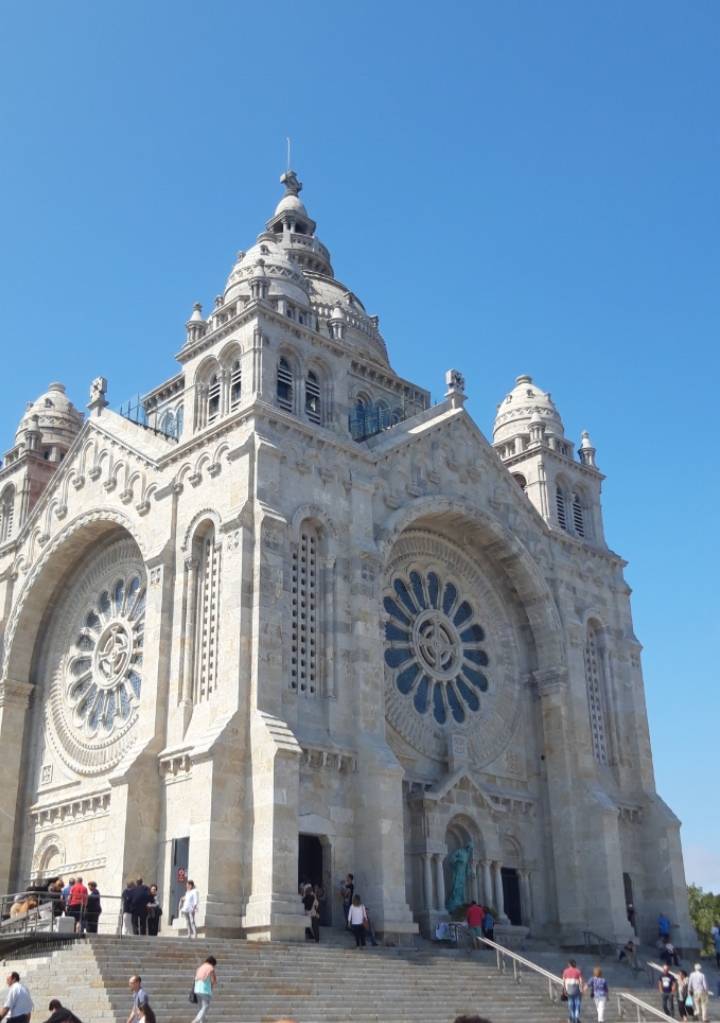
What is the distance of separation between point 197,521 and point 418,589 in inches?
336

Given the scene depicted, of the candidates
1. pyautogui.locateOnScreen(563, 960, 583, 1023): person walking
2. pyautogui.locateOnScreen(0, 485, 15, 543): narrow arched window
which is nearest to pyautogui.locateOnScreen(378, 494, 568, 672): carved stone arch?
pyautogui.locateOnScreen(563, 960, 583, 1023): person walking

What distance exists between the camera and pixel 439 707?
34.8 meters

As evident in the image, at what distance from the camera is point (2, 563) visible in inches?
1580

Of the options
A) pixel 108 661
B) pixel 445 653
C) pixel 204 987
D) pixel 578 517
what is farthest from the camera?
pixel 578 517

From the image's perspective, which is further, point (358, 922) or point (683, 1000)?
point (683, 1000)

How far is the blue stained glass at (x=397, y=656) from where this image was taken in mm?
34125

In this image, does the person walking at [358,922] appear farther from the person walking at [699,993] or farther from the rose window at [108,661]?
the rose window at [108,661]

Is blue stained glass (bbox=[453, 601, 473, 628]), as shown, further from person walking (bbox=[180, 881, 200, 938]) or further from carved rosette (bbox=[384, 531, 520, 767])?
person walking (bbox=[180, 881, 200, 938])

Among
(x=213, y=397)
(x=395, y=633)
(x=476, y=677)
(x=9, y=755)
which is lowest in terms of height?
(x=9, y=755)

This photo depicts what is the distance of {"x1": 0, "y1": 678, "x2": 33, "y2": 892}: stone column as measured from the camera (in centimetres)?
3516

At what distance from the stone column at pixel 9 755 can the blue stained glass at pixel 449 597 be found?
14.5 meters

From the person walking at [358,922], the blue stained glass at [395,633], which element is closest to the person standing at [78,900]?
the person walking at [358,922]

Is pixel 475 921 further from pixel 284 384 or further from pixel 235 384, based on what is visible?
pixel 235 384

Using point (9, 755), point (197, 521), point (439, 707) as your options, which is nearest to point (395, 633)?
point (439, 707)
